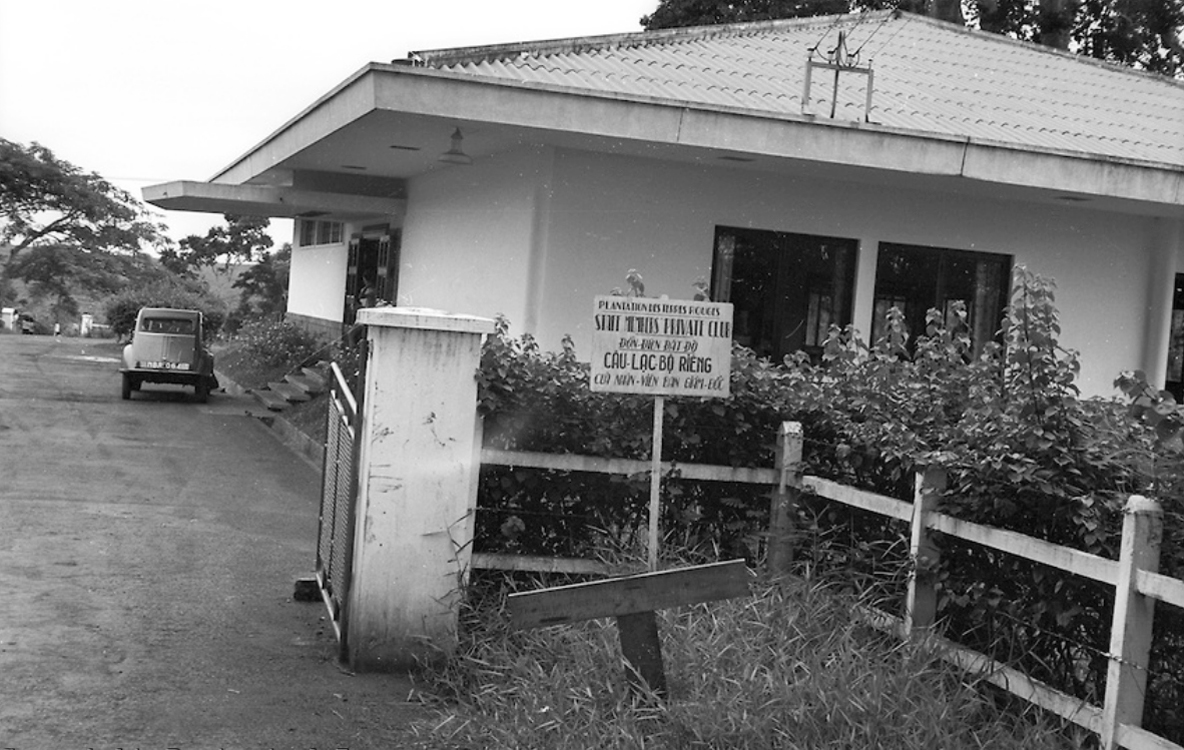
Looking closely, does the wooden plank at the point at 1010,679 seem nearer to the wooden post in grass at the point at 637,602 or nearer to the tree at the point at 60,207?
the wooden post in grass at the point at 637,602

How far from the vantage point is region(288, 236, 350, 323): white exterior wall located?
24.2m

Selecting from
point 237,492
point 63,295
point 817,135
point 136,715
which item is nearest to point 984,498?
point 136,715

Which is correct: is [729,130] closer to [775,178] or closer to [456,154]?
[775,178]

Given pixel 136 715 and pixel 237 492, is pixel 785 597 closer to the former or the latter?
pixel 136 715

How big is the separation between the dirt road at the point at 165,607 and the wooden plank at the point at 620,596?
97cm

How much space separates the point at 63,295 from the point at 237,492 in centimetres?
4188

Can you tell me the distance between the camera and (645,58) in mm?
14258

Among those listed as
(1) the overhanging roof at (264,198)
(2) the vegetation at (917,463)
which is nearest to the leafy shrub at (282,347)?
(1) the overhanging roof at (264,198)

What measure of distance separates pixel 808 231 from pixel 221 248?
4075 centimetres

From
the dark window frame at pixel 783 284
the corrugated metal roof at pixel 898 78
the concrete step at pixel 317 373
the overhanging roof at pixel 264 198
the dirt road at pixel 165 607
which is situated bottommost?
the dirt road at pixel 165 607

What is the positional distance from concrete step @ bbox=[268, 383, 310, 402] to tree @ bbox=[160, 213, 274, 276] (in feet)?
87.7

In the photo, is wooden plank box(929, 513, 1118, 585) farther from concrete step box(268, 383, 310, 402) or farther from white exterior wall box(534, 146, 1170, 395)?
concrete step box(268, 383, 310, 402)

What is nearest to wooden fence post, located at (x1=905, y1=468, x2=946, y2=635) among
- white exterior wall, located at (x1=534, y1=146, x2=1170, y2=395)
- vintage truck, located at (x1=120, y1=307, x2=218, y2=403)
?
white exterior wall, located at (x1=534, y1=146, x2=1170, y2=395)

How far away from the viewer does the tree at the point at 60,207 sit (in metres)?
50.0
